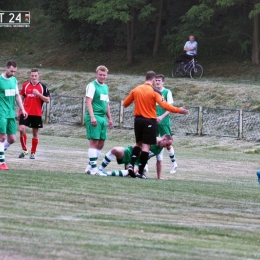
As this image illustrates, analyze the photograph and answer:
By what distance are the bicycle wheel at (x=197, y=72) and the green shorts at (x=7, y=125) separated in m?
29.5

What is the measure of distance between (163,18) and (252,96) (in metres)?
17.8

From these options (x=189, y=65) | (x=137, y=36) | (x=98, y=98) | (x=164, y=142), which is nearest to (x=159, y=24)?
(x=137, y=36)

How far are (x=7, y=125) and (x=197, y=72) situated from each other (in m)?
30.5

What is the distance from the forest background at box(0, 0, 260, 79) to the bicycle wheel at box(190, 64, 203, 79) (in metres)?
2.54

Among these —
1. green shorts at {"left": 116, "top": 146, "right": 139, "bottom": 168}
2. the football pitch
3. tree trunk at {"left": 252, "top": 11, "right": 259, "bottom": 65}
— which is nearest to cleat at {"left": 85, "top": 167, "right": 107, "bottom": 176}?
green shorts at {"left": 116, "top": 146, "right": 139, "bottom": 168}

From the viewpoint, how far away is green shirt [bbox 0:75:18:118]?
16828 millimetres

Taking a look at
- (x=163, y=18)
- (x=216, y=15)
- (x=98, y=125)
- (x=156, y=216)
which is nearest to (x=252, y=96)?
(x=216, y=15)

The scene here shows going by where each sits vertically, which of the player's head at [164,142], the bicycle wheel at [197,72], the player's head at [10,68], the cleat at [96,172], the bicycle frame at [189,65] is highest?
the player's head at [10,68]

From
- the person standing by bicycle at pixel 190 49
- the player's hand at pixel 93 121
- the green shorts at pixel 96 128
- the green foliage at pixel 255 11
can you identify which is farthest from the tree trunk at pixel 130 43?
the player's hand at pixel 93 121

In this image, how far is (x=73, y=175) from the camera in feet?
53.3

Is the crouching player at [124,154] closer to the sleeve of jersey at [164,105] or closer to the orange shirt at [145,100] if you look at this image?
the orange shirt at [145,100]

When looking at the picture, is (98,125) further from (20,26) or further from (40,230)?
(20,26)

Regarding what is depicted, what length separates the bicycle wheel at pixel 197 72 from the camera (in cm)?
4628

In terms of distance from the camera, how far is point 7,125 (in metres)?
17.1
